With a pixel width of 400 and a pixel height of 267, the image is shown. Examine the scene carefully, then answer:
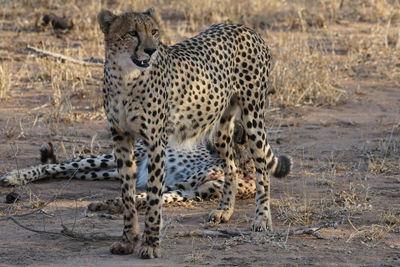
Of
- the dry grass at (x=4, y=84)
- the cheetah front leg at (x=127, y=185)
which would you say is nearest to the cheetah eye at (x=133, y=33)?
the cheetah front leg at (x=127, y=185)

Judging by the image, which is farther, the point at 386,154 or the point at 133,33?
the point at 386,154

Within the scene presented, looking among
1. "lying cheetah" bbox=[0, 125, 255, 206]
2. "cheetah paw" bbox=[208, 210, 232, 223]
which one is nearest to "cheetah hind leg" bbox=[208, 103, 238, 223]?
"cheetah paw" bbox=[208, 210, 232, 223]

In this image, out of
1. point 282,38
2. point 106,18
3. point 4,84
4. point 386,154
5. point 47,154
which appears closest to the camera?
point 106,18

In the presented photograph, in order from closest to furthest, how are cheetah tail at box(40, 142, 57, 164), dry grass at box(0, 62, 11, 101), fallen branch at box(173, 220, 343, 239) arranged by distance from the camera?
fallen branch at box(173, 220, 343, 239), cheetah tail at box(40, 142, 57, 164), dry grass at box(0, 62, 11, 101)

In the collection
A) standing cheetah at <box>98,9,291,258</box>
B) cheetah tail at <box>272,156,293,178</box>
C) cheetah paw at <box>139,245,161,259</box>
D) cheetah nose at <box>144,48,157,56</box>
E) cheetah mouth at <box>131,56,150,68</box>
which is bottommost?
cheetah paw at <box>139,245,161,259</box>

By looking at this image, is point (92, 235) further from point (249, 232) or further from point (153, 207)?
point (249, 232)

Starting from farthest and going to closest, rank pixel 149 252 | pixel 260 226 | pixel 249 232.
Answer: pixel 260 226, pixel 249 232, pixel 149 252

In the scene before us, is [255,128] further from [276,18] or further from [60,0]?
[60,0]

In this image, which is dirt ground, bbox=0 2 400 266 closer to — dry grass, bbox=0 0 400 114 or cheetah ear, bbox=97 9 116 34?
dry grass, bbox=0 0 400 114

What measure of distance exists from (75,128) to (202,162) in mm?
1638

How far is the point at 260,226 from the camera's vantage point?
180 inches

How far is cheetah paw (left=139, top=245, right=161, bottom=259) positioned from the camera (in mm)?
3902

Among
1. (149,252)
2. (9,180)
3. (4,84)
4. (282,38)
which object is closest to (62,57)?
(4,84)

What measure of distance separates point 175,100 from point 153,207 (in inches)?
26.7
